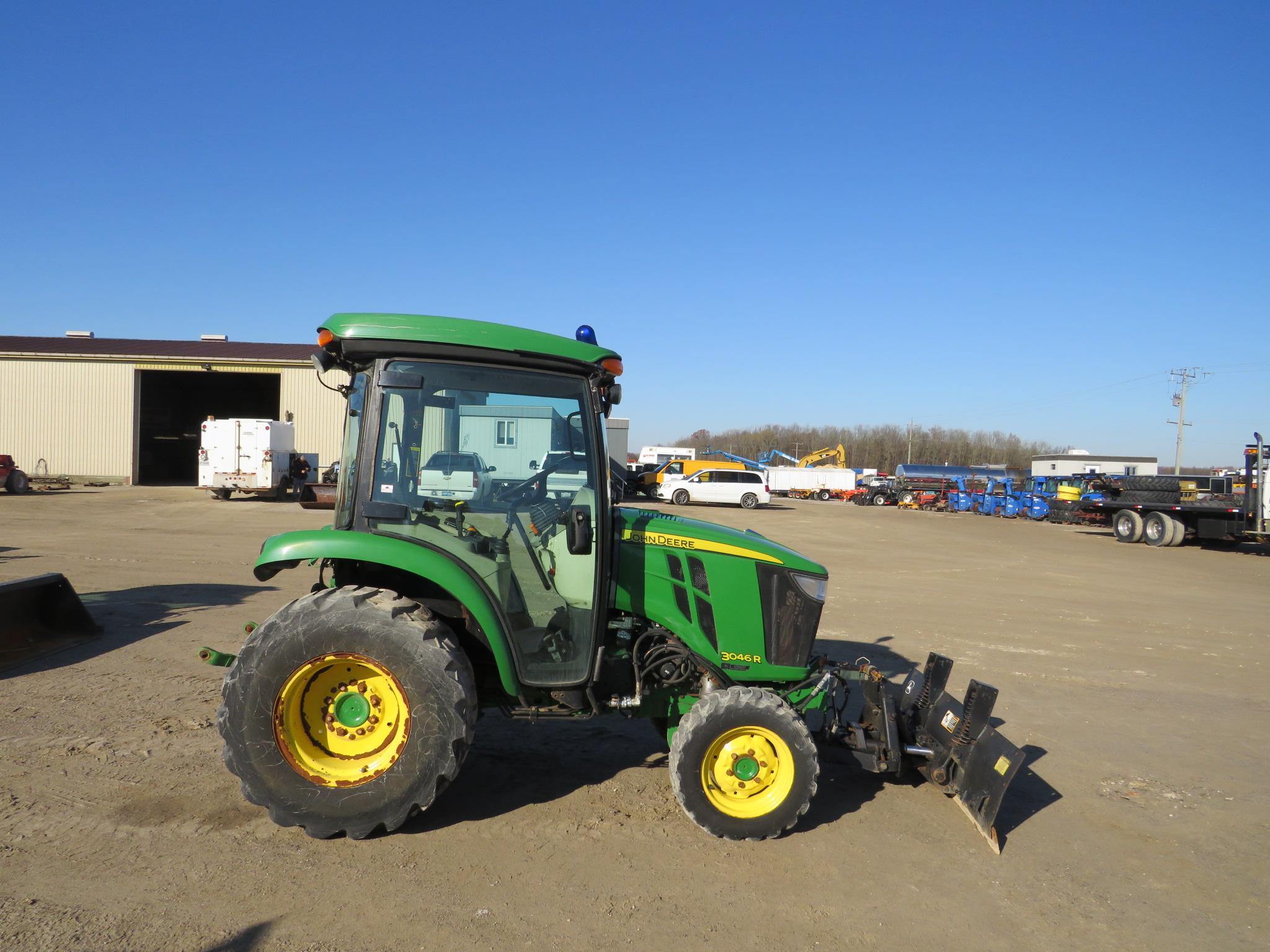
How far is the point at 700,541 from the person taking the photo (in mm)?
4059

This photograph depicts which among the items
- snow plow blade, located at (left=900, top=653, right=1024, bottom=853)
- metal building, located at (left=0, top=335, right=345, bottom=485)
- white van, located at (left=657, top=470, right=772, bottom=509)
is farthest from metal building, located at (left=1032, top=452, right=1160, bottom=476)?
snow plow blade, located at (left=900, top=653, right=1024, bottom=853)

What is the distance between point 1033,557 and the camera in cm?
1803

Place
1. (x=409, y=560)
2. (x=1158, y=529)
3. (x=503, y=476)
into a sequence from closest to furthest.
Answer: (x=409, y=560) → (x=503, y=476) → (x=1158, y=529)

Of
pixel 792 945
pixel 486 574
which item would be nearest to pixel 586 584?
pixel 486 574

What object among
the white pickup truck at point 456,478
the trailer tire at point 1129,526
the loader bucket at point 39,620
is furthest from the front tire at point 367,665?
the trailer tire at point 1129,526

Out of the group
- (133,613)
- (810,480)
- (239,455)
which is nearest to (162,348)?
(239,455)

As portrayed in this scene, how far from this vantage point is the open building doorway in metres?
36.3

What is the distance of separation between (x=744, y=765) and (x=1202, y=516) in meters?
23.1

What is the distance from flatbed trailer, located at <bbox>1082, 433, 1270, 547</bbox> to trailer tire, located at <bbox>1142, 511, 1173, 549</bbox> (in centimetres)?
2

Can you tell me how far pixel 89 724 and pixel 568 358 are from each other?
380cm

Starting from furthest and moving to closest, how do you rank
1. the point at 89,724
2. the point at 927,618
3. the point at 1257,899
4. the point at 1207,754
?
the point at 927,618
the point at 1207,754
the point at 89,724
the point at 1257,899

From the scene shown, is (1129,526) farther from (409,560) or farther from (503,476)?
(409,560)

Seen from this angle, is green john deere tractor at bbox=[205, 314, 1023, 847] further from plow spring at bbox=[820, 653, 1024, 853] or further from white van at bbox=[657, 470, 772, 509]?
white van at bbox=[657, 470, 772, 509]

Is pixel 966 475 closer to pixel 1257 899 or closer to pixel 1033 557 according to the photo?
pixel 1033 557
